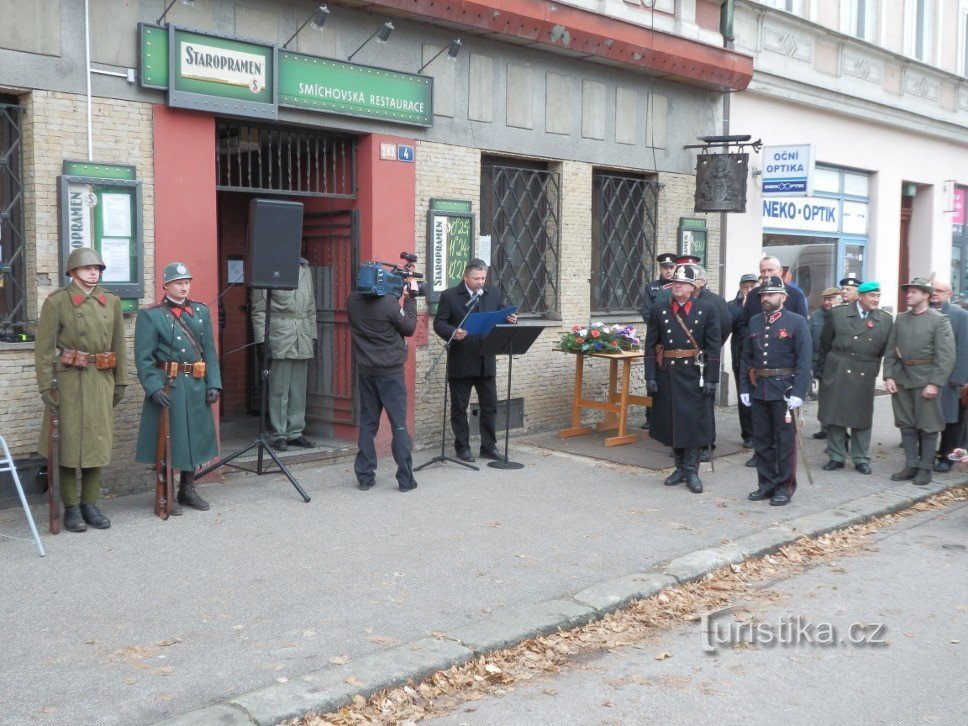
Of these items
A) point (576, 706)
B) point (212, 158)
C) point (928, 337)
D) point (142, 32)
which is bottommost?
point (576, 706)

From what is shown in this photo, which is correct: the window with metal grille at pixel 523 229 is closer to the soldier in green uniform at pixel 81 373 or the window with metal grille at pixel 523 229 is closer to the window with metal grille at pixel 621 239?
the window with metal grille at pixel 621 239

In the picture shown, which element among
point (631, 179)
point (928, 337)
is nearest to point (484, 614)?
point (928, 337)

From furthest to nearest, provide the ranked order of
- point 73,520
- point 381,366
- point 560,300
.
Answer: point 560,300 → point 381,366 → point 73,520

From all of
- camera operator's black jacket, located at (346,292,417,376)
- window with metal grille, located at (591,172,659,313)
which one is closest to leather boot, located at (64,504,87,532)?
camera operator's black jacket, located at (346,292,417,376)

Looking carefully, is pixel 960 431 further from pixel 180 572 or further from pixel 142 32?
pixel 142 32

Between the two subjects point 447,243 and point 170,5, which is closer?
point 170,5

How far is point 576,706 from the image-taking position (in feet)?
15.3

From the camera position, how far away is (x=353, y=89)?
9.48m

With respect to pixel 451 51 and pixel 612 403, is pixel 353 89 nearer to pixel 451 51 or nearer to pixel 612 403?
pixel 451 51

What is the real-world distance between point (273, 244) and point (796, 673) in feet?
16.5

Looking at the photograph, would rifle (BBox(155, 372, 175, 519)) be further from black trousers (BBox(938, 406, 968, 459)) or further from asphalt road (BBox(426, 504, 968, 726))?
black trousers (BBox(938, 406, 968, 459))

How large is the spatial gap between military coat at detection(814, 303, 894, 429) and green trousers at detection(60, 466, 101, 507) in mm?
6704

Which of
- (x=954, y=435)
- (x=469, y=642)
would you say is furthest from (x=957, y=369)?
(x=469, y=642)

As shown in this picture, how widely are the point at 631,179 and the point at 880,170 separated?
6679 millimetres
